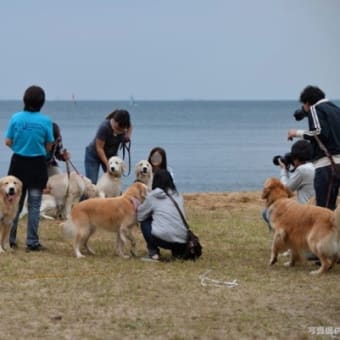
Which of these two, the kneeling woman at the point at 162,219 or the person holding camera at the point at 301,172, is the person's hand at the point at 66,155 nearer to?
the kneeling woman at the point at 162,219

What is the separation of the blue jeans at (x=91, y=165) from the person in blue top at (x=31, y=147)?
2.50 m

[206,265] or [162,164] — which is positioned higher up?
[162,164]

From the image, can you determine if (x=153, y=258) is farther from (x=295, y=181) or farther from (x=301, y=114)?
(x=301, y=114)

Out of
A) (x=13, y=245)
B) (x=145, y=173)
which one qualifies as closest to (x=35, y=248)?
(x=13, y=245)

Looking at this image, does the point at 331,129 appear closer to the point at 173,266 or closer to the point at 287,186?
the point at 287,186

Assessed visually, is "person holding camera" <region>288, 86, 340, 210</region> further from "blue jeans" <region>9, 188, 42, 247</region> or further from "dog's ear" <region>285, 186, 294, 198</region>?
"blue jeans" <region>9, 188, 42, 247</region>

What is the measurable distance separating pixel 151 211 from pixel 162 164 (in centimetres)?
117

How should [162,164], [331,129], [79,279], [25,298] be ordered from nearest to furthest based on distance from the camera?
[25,298] < [79,279] < [331,129] < [162,164]

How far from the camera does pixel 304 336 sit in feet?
18.5

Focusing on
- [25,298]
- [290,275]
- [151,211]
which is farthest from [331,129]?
[25,298]

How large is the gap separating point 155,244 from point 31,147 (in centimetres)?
164

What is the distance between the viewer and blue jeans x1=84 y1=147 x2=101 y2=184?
11.5 m

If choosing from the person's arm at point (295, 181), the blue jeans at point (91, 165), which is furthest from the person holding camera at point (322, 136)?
the blue jeans at point (91, 165)
